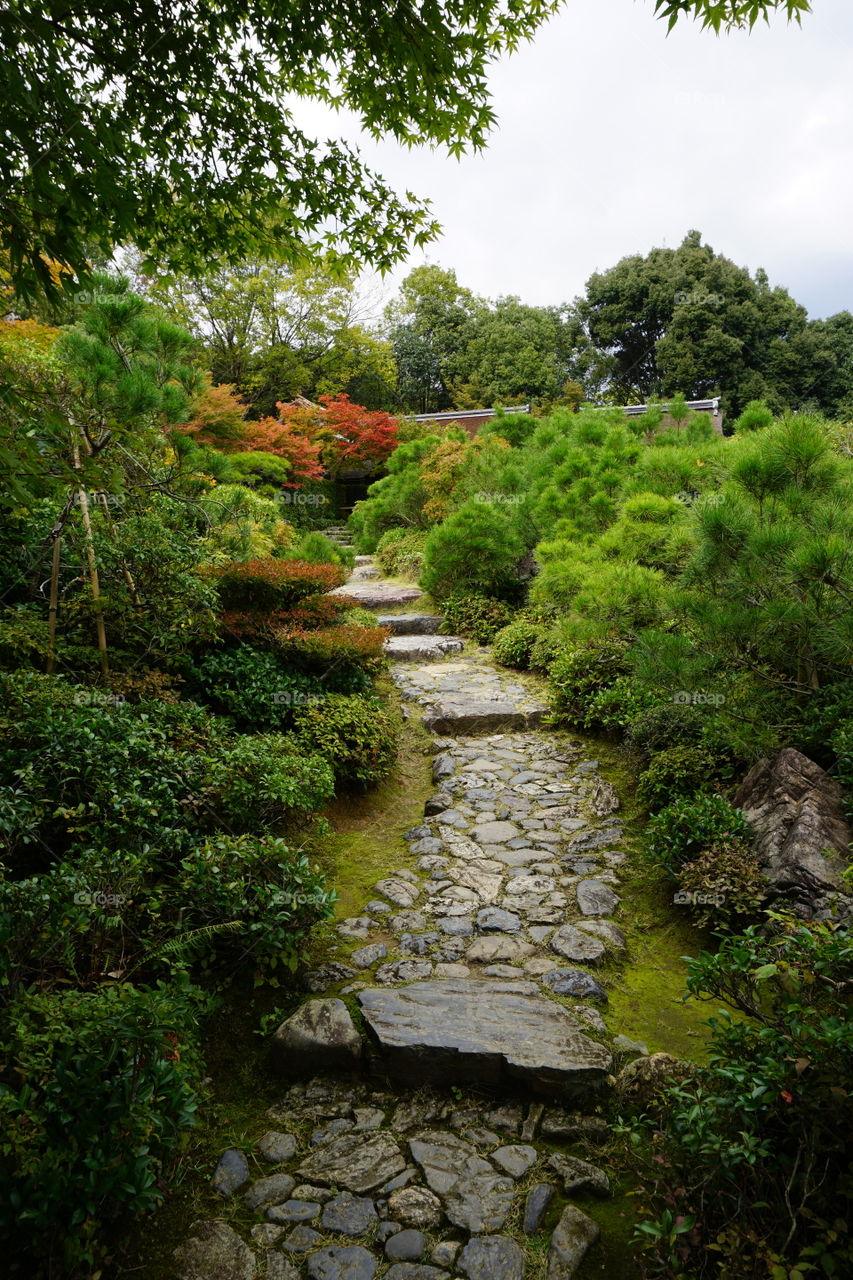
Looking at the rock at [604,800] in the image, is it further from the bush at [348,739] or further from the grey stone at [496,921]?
the bush at [348,739]

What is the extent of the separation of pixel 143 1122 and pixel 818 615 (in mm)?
3570

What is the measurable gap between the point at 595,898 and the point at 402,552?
9.75 metres

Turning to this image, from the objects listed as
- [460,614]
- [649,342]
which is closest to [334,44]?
[460,614]

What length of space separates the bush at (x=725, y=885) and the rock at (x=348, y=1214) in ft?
6.22

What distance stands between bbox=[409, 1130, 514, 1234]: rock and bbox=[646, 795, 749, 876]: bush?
1.79 meters

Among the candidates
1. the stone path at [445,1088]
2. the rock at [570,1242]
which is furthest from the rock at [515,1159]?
the rock at [570,1242]

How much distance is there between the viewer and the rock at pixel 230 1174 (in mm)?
2180

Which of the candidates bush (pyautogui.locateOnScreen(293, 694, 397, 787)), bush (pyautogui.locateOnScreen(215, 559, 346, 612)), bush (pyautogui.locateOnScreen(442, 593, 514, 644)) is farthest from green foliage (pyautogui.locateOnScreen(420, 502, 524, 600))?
bush (pyautogui.locateOnScreen(293, 694, 397, 787))

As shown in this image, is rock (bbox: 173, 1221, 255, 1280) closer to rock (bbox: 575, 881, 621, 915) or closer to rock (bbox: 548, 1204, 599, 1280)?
rock (bbox: 548, 1204, 599, 1280)

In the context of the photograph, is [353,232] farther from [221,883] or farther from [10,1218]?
[10,1218]

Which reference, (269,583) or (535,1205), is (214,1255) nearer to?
(535,1205)

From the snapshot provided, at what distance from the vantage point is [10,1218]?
1.69 m

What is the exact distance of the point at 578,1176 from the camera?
2162mm

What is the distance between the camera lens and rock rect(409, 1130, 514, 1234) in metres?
2.06
